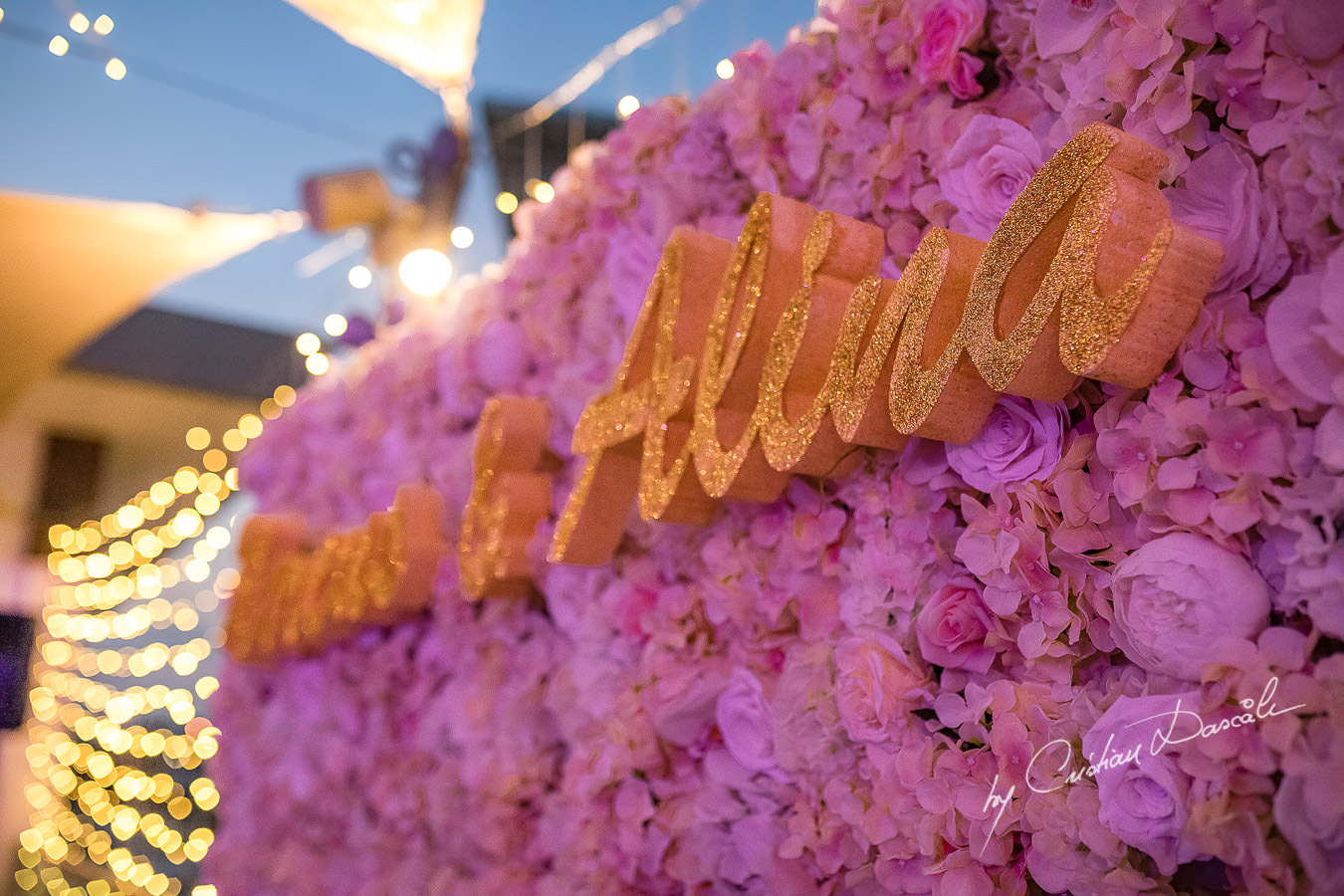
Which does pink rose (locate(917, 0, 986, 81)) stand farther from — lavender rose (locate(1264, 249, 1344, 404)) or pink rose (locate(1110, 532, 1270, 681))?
pink rose (locate(1110, 532, 1270, 681))

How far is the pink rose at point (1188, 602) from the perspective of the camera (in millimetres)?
731

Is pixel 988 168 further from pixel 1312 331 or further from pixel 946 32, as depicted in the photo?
pixel 1312 331

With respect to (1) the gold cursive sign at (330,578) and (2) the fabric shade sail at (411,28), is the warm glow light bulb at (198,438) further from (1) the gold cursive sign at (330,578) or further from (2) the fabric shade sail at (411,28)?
(2) the fabric shade sail at (411,28)

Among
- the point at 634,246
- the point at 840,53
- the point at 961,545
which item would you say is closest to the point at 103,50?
the point at 634,246

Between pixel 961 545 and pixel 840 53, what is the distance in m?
0.68

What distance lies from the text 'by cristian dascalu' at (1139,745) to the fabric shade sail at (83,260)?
8.68 feet

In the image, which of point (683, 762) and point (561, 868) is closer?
point (683, 762)

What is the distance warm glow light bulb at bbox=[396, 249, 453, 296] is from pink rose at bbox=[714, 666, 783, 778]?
2.26 m

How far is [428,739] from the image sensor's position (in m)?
2.05

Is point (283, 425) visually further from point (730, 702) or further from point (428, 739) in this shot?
point (730, 702)

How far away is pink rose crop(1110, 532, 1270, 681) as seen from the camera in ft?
2.40

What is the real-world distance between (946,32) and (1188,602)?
2.30 ft

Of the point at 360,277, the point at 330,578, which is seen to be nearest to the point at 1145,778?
the point at 330,578

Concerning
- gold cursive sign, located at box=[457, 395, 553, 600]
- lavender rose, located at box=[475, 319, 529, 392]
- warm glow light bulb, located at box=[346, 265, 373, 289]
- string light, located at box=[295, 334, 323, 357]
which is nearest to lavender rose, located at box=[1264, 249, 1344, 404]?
gold cursive sign, located at box=[457, 395, 553, 600]
